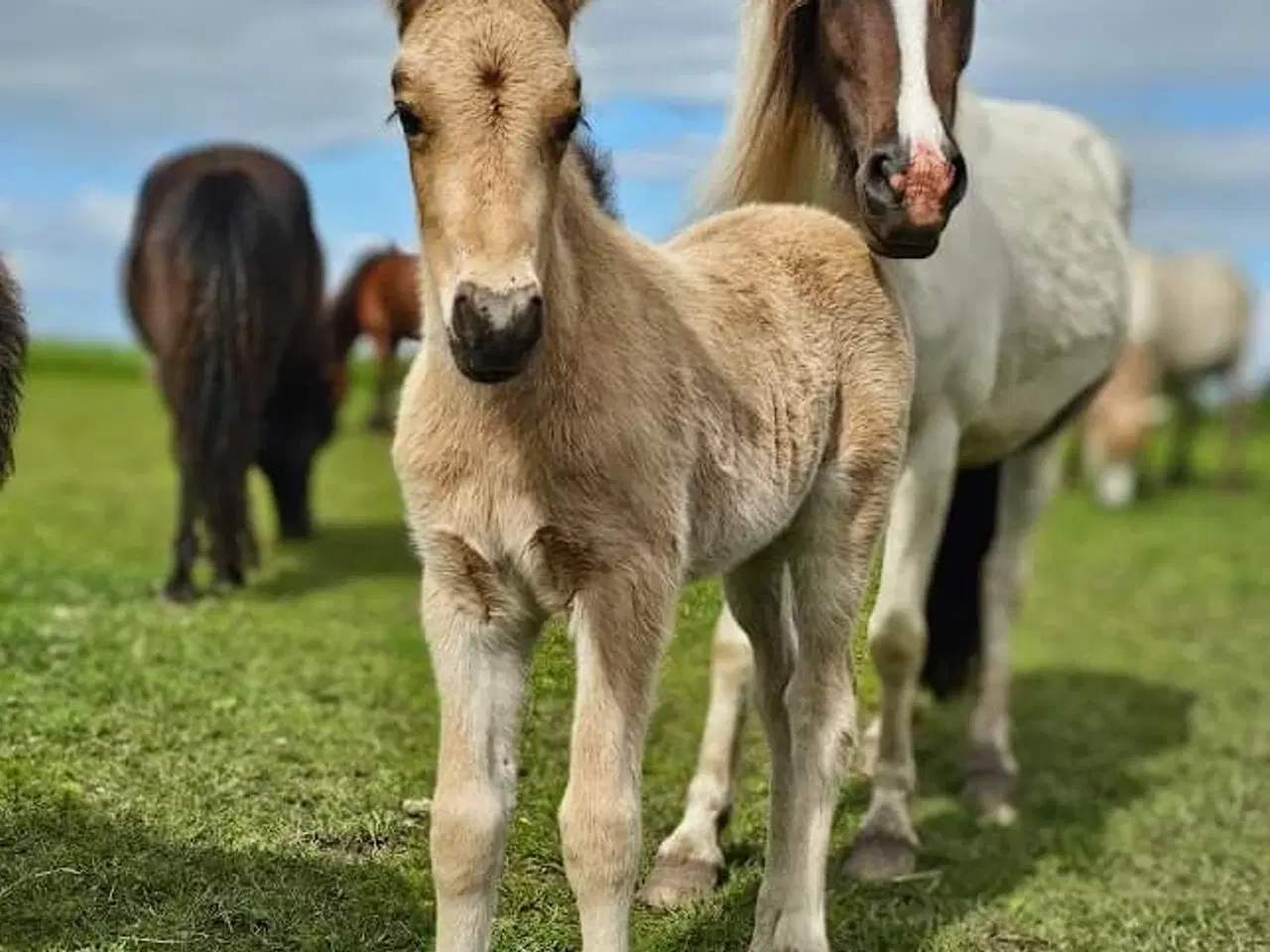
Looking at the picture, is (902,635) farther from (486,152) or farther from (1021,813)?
(486,152)

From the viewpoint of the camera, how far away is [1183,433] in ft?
66.3

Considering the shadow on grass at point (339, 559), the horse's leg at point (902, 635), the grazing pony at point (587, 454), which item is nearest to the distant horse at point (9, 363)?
the grazing pony at point (587, 454)

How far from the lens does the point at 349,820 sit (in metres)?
4.48

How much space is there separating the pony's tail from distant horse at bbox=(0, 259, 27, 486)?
430 cm

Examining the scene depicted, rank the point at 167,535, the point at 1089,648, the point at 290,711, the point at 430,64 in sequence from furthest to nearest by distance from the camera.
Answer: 1. the point at 167,535
2. the point at 1089,648
3. the point at 290,711
4. the point at 430,64

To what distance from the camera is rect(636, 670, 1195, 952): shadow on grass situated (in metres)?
4.54

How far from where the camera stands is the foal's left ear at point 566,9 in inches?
126

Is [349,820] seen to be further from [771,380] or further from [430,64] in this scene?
[430,64]

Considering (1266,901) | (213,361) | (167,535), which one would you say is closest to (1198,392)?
(167,535)

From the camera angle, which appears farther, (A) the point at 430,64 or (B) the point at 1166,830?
(B) the point at 1166,830

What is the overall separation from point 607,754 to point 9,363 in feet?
5.49

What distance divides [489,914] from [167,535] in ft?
26.8

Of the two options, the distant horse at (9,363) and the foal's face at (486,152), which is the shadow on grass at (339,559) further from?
the foal's face at (486,152)

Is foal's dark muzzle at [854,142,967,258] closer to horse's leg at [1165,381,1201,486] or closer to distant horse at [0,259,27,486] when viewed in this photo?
distant horse at [0,259,27,486]
